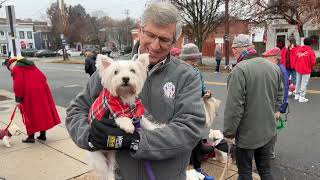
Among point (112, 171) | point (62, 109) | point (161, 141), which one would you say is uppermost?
point (161, 141)

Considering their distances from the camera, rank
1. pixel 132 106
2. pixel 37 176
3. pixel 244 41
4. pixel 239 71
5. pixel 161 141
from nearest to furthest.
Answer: pixel 161 141
pixel 132 106
pixel 239 71
pixel 244 41
pixel 37 176

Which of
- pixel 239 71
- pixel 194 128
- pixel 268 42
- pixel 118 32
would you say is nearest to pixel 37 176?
pixel 239 71

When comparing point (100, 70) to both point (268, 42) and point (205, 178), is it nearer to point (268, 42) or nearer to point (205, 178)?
point (205, 178)

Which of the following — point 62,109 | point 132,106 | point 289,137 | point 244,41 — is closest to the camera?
point 132,106

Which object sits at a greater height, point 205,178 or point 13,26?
point 13,26

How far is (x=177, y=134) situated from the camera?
6.04 ft

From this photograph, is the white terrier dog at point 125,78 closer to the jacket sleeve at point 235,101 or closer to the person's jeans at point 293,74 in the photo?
the jacket sleeve at point 235,101

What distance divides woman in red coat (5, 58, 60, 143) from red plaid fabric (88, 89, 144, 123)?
5443 millimetres

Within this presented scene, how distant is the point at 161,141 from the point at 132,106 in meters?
0.36

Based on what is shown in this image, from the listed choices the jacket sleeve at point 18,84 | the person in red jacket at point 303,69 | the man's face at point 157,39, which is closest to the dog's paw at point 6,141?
the jacket sleeve at point 18,84

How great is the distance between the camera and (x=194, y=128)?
1.88 meters

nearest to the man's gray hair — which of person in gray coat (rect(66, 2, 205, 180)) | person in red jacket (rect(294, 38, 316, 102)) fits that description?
person in gray coat (rect(66, 2, 205, 180))

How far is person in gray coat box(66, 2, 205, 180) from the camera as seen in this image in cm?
185

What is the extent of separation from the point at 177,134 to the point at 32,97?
5.98 m
